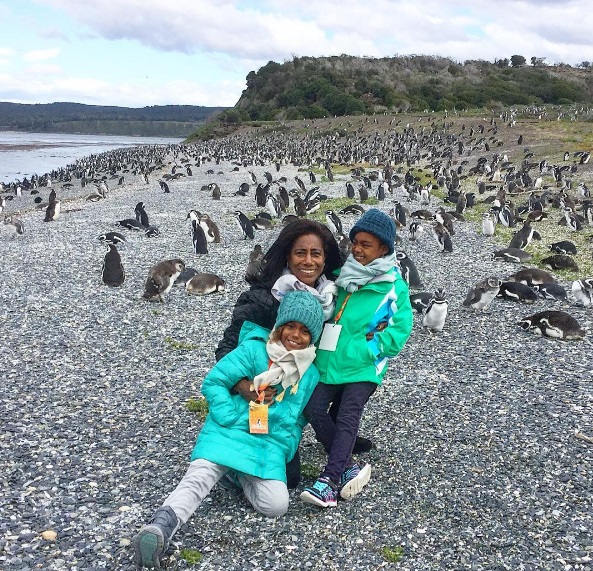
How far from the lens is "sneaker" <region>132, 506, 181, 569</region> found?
3.70 metres

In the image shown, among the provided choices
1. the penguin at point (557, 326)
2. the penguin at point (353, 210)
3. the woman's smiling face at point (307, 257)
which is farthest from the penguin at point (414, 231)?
the woman's smiling face at point (307, 257)

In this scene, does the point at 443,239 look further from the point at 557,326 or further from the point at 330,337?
the point at 330,337

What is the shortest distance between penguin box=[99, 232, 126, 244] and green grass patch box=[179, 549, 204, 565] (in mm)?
12760

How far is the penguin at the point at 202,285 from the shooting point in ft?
36.9

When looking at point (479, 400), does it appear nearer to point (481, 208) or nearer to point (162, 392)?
point (162, 392)

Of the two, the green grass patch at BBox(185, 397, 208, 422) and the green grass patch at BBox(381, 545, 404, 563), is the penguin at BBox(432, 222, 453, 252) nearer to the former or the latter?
the green grass patch at BBox(185, 397, 208, 422)

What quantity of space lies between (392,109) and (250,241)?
6264 cm

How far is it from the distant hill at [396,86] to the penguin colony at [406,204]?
26453 millimetres

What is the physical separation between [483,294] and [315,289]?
6.05m

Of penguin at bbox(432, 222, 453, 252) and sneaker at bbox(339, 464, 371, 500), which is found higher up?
penguin at bbox(432, 222, 453, 252)

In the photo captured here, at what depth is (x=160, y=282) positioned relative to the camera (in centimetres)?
1065

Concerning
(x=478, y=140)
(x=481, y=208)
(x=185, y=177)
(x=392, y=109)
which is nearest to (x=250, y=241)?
(x=481, y=208)

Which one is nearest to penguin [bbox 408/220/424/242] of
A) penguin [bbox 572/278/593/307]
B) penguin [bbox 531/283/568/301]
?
penguin [bbox 531/283/568/301]

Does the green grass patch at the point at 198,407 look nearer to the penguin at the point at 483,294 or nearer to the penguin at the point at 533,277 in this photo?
the penguin at the point at 483,294
